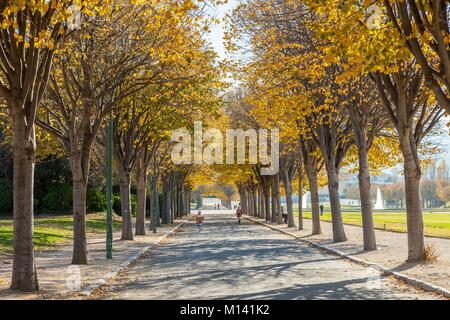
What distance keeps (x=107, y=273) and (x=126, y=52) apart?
20.4ft

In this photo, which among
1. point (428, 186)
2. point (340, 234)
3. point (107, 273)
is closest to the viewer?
point (107, 273)

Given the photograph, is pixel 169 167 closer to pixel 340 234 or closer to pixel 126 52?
pixel 340 234

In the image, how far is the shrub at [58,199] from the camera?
50188 millimetres

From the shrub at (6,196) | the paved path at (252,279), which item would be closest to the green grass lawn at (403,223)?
the paved path at (252,279)

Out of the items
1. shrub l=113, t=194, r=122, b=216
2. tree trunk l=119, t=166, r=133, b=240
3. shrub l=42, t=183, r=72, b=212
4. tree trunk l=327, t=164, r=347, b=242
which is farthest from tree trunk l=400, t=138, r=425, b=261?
shrub l=113, t=194, r=122, b=216

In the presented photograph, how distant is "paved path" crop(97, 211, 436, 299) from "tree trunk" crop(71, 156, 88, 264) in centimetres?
156

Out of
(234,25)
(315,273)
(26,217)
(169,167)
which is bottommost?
(315,273)

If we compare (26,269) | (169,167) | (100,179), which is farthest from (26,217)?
(100,179)

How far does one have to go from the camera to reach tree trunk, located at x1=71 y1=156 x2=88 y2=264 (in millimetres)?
17328

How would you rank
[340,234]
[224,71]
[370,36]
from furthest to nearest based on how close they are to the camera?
[340,234] → [224,71] → [370,36]

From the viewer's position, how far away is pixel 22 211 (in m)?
12.0

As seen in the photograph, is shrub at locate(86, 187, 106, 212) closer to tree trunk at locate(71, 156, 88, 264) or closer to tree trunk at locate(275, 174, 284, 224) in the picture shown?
tree trunk at locate(275, 174, 284, 224)

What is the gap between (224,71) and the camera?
22047 mm

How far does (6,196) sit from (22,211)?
3721cm
